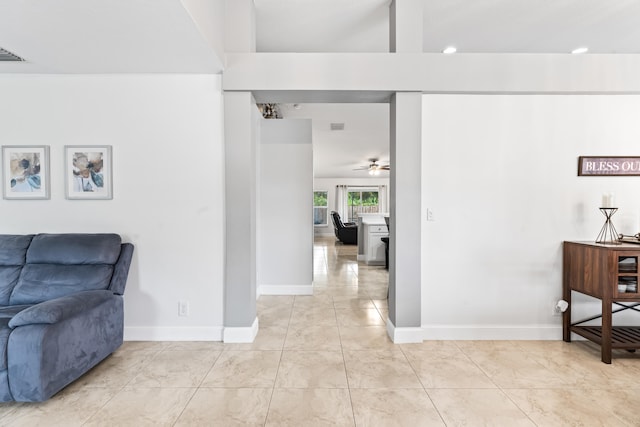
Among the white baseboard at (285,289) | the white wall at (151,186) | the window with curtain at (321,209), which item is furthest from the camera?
the window with curtain at (321,209)

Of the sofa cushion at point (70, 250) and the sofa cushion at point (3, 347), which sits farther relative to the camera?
the sofa cushion at point (70, 250)

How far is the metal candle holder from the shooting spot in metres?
2.68

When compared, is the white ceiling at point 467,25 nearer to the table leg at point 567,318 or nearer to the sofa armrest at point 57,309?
the table leg at point 567,318

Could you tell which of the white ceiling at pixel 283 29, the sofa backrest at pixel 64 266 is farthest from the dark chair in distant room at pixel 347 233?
the sofa backrest at pixel 64 266

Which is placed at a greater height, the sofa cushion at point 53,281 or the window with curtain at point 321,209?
the window with curtain at point 321,209

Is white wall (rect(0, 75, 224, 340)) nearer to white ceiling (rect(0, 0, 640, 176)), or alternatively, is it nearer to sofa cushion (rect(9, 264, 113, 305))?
white ceiling (rect(0, 0, 640, 176))

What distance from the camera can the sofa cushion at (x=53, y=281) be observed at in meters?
2.36

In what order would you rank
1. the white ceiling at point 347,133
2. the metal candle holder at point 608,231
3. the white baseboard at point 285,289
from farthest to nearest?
the white ceiling at point 347,133 < the white baseboard at point 285,289 < the metal candle holder at point 608,231

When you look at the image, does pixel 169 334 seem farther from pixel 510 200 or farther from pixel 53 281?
pixel 510 200

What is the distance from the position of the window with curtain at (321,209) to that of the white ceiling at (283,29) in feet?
29.0

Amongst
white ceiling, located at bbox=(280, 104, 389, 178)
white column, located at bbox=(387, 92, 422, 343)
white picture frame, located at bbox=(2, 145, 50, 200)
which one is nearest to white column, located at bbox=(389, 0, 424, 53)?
white column, located at bbox=(387, 92, 422, 343)

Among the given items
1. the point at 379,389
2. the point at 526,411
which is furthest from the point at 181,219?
the point at 526,411

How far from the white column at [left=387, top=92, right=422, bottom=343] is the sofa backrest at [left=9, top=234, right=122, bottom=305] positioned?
2450 mm

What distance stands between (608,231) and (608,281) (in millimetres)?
652
